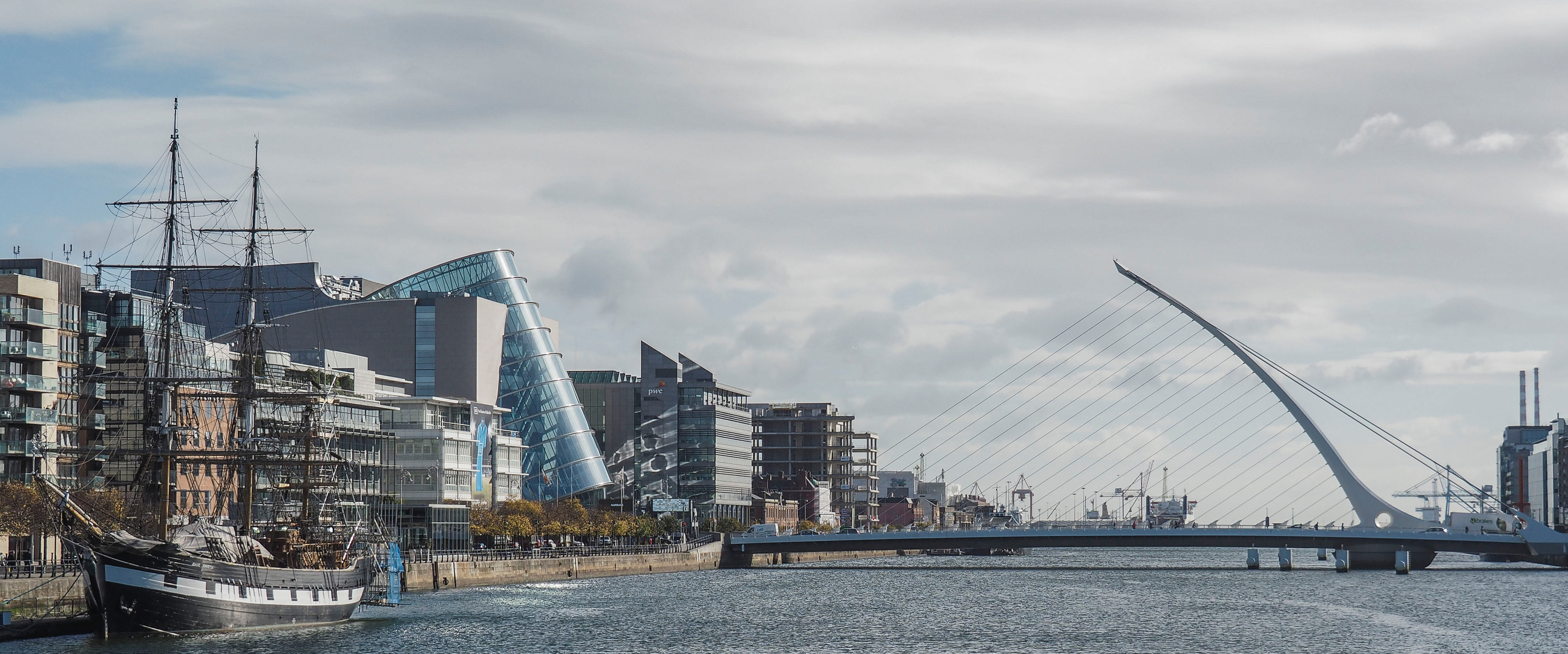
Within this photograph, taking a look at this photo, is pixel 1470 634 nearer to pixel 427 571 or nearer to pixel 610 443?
pixel 427 571

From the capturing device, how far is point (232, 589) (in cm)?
6253

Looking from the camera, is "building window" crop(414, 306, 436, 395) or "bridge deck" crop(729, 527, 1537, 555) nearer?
"bridge deck" crop(729, 527, 1537, 555)

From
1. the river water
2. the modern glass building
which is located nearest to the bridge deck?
the river water

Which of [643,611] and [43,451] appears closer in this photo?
[43,451]

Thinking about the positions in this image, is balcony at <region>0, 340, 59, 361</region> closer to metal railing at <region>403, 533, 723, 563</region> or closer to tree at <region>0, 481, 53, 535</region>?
tree at <region>0, 481, 53, 535</region>

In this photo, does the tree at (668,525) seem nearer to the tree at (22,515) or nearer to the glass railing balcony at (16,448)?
the glass railing balcony at (16,448)

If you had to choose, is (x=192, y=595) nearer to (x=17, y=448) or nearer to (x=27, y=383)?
(x=27, y=383)

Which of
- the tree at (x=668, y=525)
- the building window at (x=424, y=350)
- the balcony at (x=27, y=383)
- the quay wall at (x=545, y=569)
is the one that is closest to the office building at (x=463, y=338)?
the building window at (x=424, y=350)

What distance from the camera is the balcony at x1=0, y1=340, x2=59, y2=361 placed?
3393 inches

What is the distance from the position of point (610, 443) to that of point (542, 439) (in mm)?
35684

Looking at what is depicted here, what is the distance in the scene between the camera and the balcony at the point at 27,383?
8631 cm

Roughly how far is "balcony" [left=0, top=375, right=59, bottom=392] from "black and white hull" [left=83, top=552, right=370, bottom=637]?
2704 cm

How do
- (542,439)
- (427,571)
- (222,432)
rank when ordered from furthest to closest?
(542,439)
(222,432)
(427,571)

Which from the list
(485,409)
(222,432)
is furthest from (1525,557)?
(222,432)
